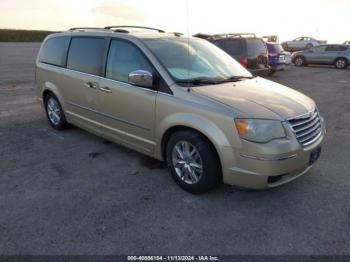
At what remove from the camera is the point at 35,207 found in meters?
3.61

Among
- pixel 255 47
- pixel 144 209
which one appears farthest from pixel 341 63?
pixel 144 209

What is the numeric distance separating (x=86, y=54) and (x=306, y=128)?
3.30 metres

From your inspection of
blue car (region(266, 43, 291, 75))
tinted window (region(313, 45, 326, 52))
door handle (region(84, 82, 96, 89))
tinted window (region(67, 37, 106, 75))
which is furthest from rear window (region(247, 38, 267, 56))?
tinted window (region(313, 45, 326, 52))

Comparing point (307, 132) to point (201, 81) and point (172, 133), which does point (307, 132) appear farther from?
point (172, 133)

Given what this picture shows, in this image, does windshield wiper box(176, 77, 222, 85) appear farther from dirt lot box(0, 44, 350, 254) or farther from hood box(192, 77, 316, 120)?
dirt lot box(0, 44, 350, 254)

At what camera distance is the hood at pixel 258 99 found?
11.5 ft

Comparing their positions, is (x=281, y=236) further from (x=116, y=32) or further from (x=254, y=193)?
(x=116, y=32)

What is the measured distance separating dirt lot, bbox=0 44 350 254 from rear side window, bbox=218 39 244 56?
7.55 metres

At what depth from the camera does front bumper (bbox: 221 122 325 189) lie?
335 centimetres

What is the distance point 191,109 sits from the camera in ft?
12.1

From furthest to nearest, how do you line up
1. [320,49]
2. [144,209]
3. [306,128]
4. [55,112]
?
[320,49] → [55,112] → [306,128] → [144,209]

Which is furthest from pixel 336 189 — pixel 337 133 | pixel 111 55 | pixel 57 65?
pixel 57 65

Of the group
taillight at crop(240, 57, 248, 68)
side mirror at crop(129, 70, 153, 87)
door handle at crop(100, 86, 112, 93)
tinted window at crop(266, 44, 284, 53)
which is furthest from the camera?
tinted window at crop(266, 44, 284, 53)

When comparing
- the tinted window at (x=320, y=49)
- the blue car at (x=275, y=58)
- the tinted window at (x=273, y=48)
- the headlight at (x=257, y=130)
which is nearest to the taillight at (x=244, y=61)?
the blue car at (x=275, y=58)
